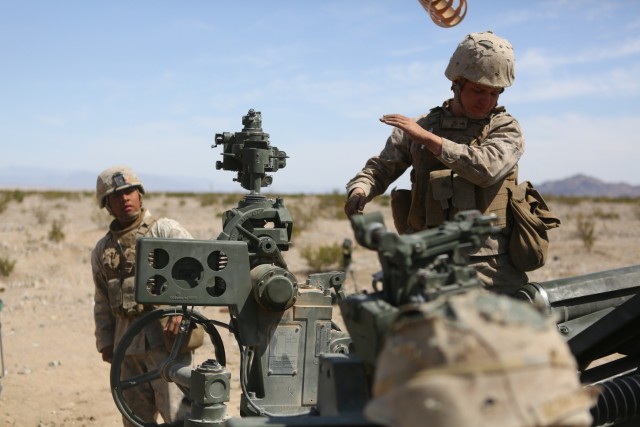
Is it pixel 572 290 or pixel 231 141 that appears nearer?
pixel 572 290

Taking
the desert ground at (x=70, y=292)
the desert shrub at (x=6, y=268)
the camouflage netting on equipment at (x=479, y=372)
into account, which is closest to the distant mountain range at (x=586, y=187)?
the desert ground at (x=70, y=292)

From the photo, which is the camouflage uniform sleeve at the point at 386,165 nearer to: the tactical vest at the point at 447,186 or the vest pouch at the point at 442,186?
the tactical vest at the point at 447,186

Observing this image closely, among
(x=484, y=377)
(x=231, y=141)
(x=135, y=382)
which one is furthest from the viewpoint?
(x=231, y=141)

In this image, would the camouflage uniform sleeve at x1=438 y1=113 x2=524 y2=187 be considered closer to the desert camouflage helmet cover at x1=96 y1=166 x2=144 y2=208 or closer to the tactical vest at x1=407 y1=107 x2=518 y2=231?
the tactical vest at x1=407 y1=107 x2=518 y2=231

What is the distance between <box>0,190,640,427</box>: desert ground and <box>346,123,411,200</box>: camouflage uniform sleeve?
371 centimetres

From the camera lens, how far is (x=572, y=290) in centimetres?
420

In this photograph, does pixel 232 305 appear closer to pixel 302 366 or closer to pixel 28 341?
pixel 302 366

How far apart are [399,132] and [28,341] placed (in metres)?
7.22

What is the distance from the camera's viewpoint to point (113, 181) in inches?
233

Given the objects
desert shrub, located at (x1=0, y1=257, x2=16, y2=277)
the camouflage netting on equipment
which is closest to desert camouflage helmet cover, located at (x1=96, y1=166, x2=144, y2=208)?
the camouflage netting on equipment

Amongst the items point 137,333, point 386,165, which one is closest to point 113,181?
point 137,333

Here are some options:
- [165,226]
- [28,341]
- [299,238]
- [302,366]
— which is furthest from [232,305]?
[299,238]

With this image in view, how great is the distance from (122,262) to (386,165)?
229cm

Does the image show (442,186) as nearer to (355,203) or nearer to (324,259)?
(355,203)
